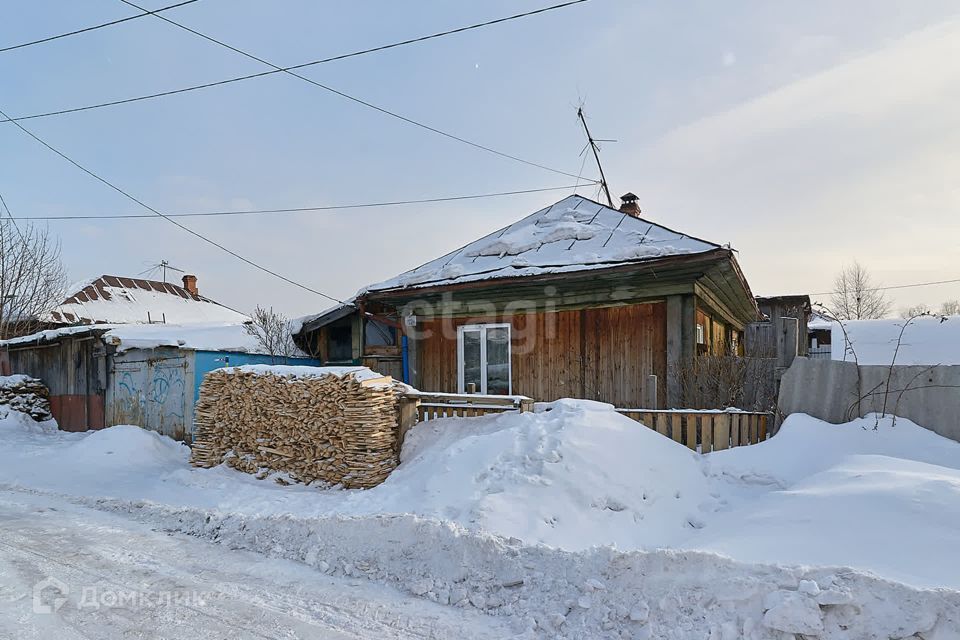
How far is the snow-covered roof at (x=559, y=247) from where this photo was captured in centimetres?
946

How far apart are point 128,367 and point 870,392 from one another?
1414 cm

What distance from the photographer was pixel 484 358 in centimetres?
1116

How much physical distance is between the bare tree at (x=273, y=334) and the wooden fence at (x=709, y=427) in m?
9.99

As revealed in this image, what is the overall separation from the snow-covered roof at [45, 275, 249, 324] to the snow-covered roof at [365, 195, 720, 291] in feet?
48.6

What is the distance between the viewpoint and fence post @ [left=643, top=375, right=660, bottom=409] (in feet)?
29.6

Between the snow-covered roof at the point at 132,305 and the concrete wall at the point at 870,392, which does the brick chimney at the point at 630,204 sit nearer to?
the concrete wall at the point at 870,392

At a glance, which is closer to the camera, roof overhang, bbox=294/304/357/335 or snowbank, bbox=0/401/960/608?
snowbank, bbox=0/401/960/608

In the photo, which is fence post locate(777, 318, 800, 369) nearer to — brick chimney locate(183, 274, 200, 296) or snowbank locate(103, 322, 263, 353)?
snowbank locate(103, 322, 263, 353)

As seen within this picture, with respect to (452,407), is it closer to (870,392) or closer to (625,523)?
(625,523)

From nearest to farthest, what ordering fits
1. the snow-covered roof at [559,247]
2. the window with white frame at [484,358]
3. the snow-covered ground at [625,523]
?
the snow-covered ground at [625,523], the snow-covered roof at [559,247], the window with white frame at [484,358]

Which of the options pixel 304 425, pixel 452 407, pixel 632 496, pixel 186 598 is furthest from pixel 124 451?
pixel 632 496

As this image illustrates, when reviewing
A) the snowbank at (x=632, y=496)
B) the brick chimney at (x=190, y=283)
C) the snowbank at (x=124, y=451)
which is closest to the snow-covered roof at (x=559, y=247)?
the snowbank at (x=632, y=496)

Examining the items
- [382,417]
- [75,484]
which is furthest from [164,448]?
[382,417]

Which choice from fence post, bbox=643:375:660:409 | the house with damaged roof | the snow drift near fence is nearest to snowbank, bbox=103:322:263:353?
the house with damaged roof
